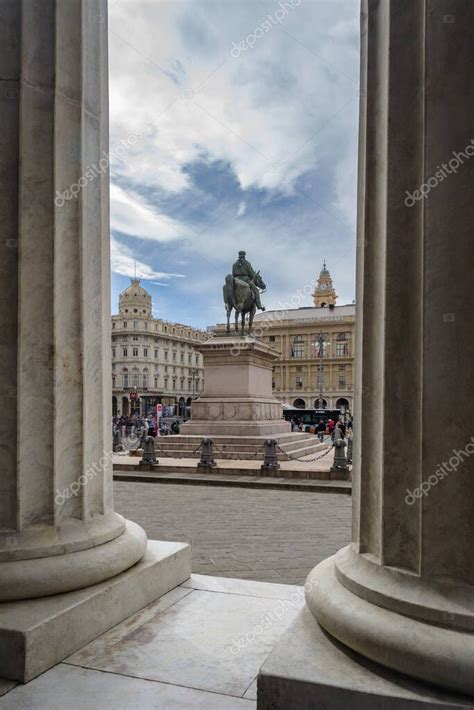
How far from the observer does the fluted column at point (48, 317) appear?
11.0 ft

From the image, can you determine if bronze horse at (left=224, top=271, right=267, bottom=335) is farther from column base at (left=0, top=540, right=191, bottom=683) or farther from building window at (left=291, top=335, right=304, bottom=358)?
building window at (left=291, top=335, right=304, bottom=358)

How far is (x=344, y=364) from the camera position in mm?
97750

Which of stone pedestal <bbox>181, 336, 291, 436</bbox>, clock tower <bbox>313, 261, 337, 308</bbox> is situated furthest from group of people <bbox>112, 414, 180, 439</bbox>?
clock tower <bbox>313, 261, 337, 308</bbox>

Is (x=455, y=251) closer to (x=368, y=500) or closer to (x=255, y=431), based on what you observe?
(x=368, y=500)

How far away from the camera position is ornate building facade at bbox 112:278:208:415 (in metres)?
105

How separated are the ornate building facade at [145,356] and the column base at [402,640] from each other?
9694 centimetres

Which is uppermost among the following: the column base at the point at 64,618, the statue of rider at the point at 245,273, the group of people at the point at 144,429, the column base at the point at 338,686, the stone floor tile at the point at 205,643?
the statue of rider at the point at 245,273

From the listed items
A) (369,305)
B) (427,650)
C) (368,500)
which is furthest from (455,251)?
(427,650)

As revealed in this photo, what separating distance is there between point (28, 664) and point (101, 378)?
5.61ft

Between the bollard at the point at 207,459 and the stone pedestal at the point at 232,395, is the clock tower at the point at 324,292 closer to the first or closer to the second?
the stone pedestal at the point at 232,395

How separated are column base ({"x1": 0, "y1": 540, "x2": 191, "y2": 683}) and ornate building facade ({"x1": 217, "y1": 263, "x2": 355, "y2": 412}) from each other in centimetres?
9154

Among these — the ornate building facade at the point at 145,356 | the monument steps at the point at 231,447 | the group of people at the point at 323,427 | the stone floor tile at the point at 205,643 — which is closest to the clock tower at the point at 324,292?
the ornate building facade at the point at 145,356

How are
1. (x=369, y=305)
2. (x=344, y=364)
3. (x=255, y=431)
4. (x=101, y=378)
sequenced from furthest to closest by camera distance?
(x=344, y=364)
(x=255, y=431)
(x=101, y=378)
(x=369, y=305)

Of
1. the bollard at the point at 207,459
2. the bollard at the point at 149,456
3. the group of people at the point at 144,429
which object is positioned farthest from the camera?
the group of people at the point at 144,429
